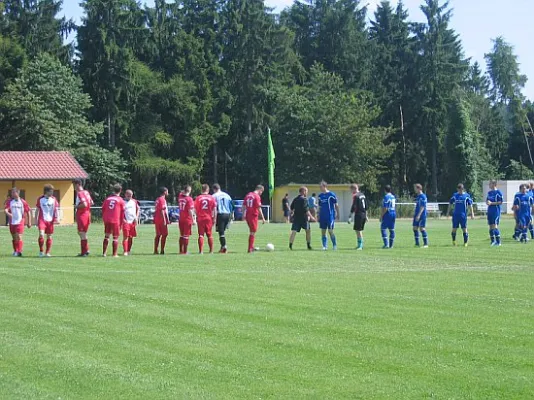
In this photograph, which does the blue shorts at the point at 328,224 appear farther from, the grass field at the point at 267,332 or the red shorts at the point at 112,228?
the grass field at the point at 267,332

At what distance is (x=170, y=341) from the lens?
9.66 meters

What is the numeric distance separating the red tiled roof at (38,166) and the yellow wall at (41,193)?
632 millimetres

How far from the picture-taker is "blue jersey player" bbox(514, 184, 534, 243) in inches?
1105

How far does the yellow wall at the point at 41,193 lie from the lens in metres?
52.9

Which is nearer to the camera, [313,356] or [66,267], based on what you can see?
[313,356]

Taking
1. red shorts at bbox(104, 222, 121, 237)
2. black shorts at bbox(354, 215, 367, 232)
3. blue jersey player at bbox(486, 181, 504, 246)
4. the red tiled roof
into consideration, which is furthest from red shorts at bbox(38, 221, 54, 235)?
the red tiled roof

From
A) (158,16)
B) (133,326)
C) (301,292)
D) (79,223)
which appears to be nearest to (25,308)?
(133,326)

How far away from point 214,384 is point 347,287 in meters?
7.26

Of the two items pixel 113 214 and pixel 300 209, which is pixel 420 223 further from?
pixel 113 214

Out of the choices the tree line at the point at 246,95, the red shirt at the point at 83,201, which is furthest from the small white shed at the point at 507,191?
the red shirt at the point at 83,201

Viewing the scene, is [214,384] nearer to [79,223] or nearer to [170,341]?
[170,341]

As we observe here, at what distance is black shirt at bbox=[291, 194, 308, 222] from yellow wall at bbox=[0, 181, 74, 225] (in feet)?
98.5

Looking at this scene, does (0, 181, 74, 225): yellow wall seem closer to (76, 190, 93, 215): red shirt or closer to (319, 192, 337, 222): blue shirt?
(319, 192, 337, 222): blue shirt

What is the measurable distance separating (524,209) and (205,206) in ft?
37.1
